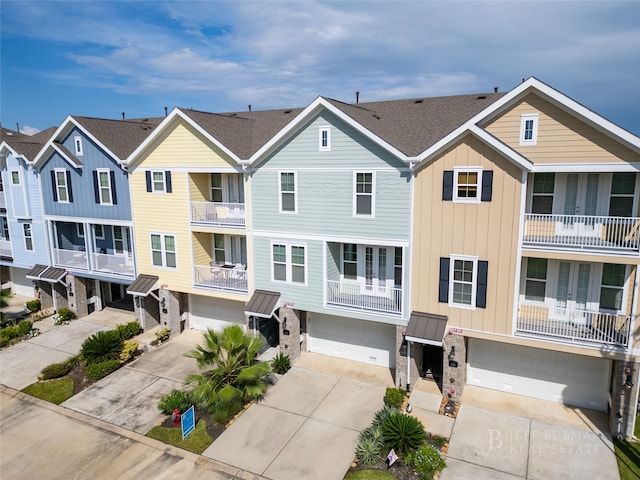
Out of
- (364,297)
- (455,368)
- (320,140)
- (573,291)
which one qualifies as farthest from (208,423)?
(573,291)

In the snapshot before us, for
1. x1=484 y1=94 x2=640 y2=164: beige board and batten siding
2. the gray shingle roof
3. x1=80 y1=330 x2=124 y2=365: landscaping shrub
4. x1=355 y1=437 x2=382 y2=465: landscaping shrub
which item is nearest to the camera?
x1=355 y1=437 x2=382 y2=465: landscaping shrub

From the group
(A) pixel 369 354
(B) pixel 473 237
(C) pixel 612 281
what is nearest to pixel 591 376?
(C) pixel 612 281

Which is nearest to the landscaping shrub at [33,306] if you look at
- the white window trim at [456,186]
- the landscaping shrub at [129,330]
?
the landscaping shrub at [129,330]

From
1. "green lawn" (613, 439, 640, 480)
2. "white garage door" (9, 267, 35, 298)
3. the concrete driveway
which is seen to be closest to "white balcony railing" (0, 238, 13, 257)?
"white garage door" (9, 267, 35, 298)

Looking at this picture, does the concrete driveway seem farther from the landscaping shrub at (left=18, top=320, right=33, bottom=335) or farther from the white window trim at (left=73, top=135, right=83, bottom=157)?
the white window trim at (left=73, top=135, right=83, bottom=157)

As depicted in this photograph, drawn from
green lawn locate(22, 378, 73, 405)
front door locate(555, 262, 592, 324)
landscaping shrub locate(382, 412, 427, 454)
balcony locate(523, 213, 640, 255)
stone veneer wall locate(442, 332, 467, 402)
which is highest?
balcony locate(523, 213, 640, 255)

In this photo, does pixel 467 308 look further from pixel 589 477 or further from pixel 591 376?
pixel 589 477

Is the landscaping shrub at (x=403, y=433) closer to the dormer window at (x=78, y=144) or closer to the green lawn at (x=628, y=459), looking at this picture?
the green lawn at (x=628, y=459)
